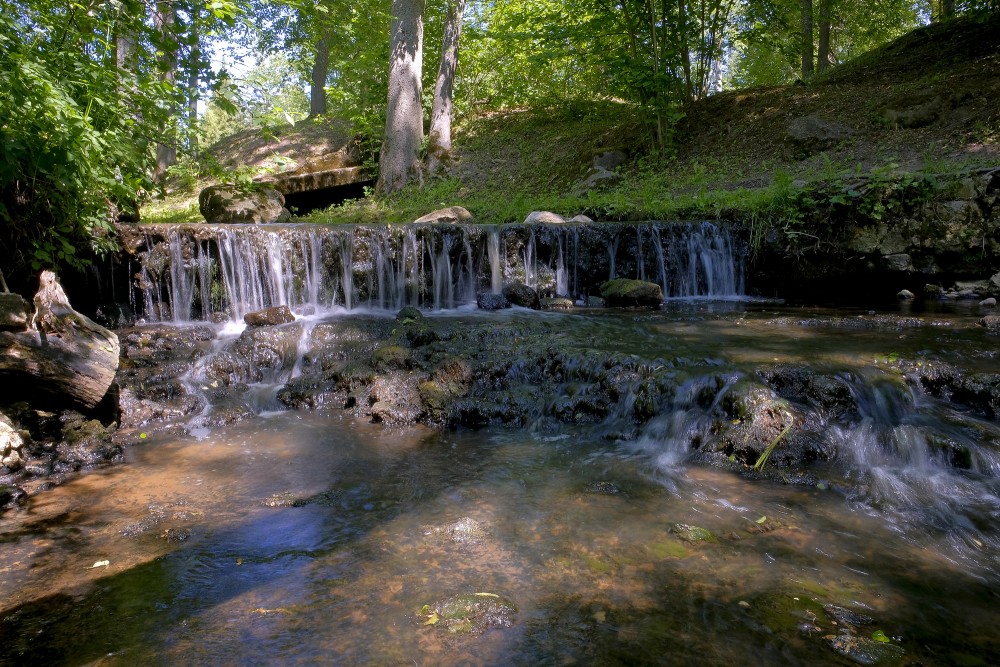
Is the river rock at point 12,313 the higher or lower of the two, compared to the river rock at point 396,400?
higher

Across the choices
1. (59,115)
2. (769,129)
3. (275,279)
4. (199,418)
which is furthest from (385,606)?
(769,129)

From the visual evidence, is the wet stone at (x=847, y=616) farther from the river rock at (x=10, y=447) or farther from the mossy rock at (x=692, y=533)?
the river rock at (x=10, y=447)

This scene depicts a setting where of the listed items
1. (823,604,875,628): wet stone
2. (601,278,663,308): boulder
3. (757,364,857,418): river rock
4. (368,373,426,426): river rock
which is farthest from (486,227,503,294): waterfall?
(823,604,875,628): wet stone

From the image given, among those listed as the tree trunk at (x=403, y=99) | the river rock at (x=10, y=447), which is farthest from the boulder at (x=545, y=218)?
the river rock at (x=10, y=447)

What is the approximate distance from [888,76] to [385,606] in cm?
1660

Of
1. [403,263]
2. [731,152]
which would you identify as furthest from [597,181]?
[403,263]

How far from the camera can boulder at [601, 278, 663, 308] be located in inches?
358

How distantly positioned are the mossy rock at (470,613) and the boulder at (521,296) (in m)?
6.75

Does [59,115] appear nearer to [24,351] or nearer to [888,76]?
[24,351]

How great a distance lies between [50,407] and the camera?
471 cm

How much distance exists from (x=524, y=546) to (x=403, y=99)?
Answer: 1492 cm

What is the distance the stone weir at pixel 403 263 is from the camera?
882 cm

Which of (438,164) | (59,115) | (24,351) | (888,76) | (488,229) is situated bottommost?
(24,351)

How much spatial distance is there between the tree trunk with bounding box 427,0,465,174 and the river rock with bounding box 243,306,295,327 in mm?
9719
